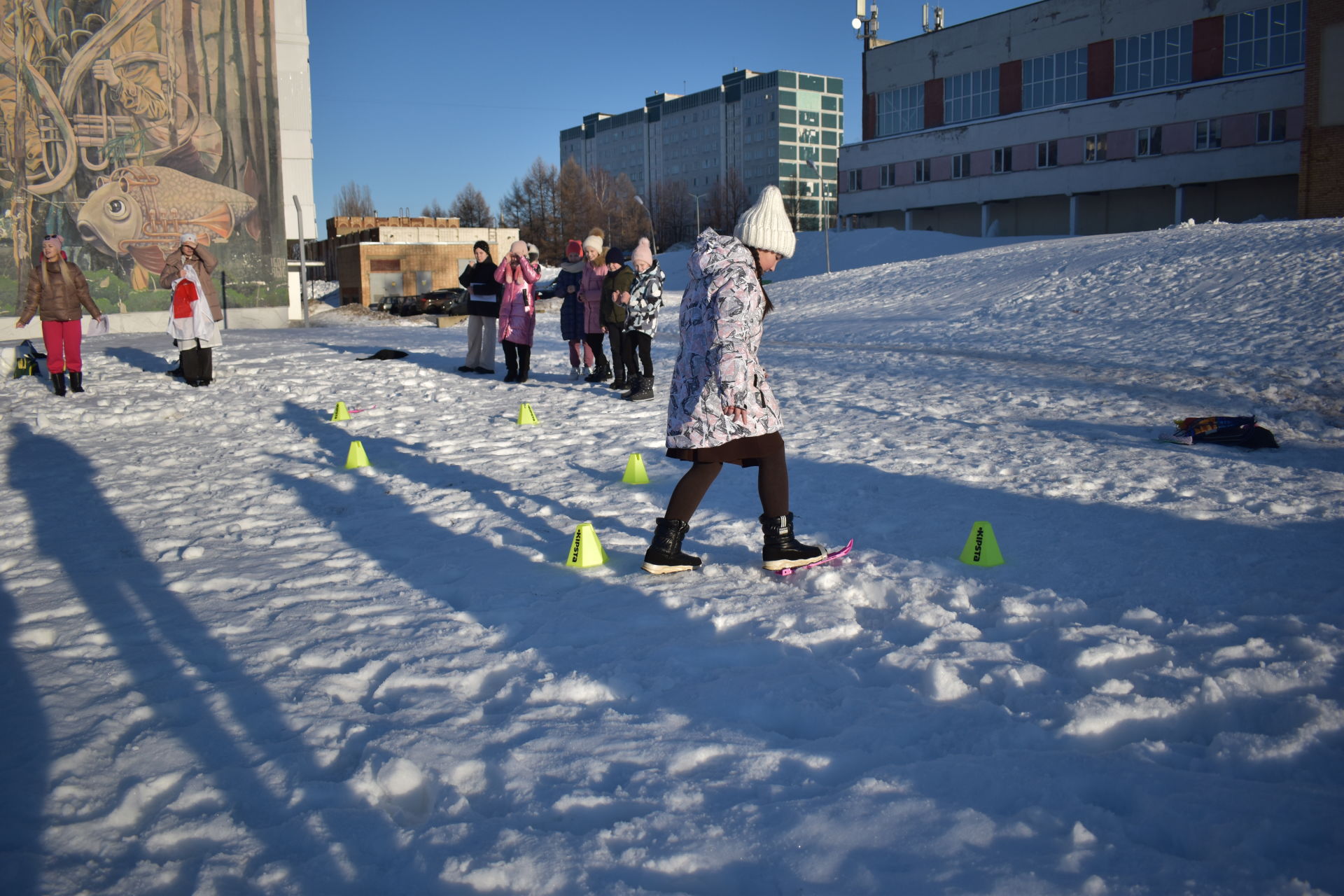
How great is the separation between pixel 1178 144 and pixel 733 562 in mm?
44902

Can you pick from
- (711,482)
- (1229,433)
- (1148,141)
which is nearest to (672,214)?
(1148,141)

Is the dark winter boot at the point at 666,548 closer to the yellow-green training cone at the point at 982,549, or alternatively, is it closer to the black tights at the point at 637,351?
the yellow-green training cone at the point at 982,549

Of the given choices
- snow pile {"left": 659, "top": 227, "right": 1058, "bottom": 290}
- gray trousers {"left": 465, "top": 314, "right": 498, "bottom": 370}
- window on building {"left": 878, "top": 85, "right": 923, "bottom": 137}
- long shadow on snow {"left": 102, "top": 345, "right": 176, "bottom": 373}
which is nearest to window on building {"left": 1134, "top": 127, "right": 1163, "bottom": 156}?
snow pile {"left": 659, "top": 227, "right": 1058, "bottom": 290}

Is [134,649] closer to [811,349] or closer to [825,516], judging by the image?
[825,516]

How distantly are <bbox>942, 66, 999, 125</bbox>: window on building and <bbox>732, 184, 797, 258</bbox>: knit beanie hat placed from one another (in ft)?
162

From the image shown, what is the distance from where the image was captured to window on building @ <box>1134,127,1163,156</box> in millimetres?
41312

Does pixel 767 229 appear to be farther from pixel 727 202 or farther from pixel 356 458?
pixel 727 202

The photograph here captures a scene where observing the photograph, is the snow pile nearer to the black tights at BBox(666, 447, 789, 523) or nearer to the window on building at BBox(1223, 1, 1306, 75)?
the window on building at BBox(1223, 1, 1306, 75)

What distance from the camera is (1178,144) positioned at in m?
40.7

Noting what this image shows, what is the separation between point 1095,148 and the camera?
4338 centimetres

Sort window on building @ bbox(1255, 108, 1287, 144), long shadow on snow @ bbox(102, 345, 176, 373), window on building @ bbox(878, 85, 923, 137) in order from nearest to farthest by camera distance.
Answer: long shadow on snow @ bbox(102, 345, 176, 373) < window on building @ bbox(1255, 108, 1287, 144) < window on building @ bbox(878, 85, 923, 137)

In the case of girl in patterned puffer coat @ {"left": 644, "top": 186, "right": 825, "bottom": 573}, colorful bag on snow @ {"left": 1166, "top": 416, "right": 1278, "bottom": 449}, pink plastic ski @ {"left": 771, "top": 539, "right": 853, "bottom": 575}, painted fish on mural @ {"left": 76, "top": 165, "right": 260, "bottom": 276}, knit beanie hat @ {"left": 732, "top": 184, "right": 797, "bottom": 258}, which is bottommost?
pink plastic ski @ {"left": 771, "top": 539, "right": 853, "bottom": 575}

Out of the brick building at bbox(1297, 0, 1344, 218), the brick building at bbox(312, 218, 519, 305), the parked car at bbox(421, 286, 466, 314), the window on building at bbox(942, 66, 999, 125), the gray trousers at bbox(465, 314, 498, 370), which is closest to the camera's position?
the gray trousers at bbox(465, 314, 498, 370)

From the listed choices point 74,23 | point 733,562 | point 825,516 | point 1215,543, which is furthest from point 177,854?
point 74,23
